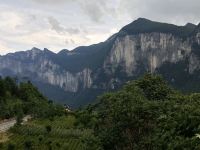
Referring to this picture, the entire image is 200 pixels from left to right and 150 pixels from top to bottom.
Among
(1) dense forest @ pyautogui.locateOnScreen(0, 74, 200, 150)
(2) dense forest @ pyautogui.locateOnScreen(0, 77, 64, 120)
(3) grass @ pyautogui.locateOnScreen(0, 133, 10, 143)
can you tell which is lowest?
(3) grass @ pyautogui.locateOnScreen(0, 133, 10, 143)

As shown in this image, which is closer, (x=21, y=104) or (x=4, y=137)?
(x=4, y=137)

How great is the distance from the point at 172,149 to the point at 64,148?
65.4 metres

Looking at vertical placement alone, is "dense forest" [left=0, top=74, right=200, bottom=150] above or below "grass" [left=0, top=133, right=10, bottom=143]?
above

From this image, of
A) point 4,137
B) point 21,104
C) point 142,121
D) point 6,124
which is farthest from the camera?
point 21,104

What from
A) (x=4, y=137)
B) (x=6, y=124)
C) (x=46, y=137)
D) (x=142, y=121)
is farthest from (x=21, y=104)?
(x=142, y=121)

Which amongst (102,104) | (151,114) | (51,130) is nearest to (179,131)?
(151,114)

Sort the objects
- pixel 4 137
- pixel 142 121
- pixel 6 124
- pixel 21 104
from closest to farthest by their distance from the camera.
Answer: pixel 142 121 < pixel 4 137 < pixel 6 124 < pixel 21 104

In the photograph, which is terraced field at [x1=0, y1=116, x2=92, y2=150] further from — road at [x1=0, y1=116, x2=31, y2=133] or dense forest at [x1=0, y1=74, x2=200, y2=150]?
road at [x1=0, y1=116, x2=31, y2=133]

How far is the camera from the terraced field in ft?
287

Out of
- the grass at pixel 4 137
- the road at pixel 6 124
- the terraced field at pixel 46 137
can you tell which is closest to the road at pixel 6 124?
the road at pixel 6 124

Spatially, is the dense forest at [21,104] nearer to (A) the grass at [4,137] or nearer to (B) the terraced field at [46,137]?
(B) the terraced field at [46,137]

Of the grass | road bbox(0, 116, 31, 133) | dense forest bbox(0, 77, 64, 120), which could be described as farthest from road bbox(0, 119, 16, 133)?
the grass

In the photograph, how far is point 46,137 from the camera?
96438mm

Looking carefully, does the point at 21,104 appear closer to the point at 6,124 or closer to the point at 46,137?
the point at 6,124
